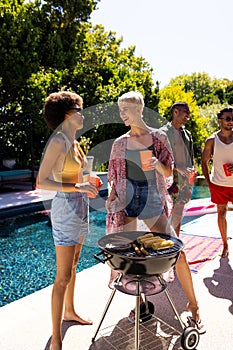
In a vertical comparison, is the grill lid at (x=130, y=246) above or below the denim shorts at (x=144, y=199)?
below

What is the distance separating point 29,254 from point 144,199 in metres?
3.08

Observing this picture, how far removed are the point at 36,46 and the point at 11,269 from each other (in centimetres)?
673

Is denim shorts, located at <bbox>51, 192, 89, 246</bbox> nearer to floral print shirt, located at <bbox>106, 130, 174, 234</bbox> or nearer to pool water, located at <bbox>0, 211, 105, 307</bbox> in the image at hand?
floral print shirt, located at <bbox>106, 130, 174, 234</bbox>

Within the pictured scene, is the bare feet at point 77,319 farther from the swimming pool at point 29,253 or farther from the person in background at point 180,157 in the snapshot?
the swimming pool at point 29,253

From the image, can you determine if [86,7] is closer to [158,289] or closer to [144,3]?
[144,3]

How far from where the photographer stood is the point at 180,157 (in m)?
3.18

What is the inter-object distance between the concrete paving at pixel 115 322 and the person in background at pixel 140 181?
0.15 metres

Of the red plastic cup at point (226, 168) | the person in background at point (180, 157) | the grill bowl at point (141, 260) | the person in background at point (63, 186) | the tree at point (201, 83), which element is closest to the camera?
the grill bowl at point (141, 260)

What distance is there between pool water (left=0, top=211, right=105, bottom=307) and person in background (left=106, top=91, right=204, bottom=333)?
187 cm

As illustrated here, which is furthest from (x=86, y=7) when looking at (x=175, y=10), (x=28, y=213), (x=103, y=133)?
(x=28, y=213)

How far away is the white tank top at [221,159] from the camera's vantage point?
345 centimetres

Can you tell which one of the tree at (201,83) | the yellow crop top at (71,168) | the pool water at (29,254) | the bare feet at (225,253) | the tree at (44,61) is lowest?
the pool water at (29,254)

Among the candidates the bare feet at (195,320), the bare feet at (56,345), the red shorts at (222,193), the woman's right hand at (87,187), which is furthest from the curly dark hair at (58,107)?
the red shorts at (222,193)

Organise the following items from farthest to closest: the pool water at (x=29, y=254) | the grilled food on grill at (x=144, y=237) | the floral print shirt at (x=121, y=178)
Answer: the pool water at (x=29, y=254) < the floral print shirt at (x=121, y=178) < the grilled food on grill at (x=144, y=237)
